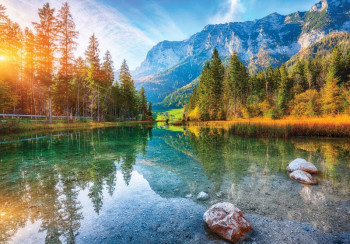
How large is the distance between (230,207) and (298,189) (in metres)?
3.13

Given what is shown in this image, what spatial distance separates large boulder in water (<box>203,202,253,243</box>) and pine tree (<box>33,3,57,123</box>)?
2809 cm

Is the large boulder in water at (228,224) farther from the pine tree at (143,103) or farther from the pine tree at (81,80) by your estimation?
A: the pine tree at (143,103)

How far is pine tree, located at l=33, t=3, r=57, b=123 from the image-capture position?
77.6ft

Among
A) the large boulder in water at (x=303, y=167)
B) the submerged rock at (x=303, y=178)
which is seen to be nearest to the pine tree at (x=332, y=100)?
the large boulder in water at (x=303, y=167)

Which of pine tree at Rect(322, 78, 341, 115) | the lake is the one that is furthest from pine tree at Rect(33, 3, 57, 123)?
pine tree at Rect(322, 78, 341, 115)

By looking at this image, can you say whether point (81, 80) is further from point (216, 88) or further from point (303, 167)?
point (303, 167)

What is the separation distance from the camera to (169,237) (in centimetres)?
278

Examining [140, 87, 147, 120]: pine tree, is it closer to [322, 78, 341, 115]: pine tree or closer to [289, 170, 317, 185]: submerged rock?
Result: [322, 78, 341, 115]: pine tree

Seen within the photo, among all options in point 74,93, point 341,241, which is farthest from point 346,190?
point 74,93

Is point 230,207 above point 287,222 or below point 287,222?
above

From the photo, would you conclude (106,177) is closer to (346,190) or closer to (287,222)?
(287,222)

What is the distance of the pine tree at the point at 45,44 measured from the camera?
23.6 meters

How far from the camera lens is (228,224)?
9.23 feet

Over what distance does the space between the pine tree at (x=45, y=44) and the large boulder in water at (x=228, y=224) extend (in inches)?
1106
